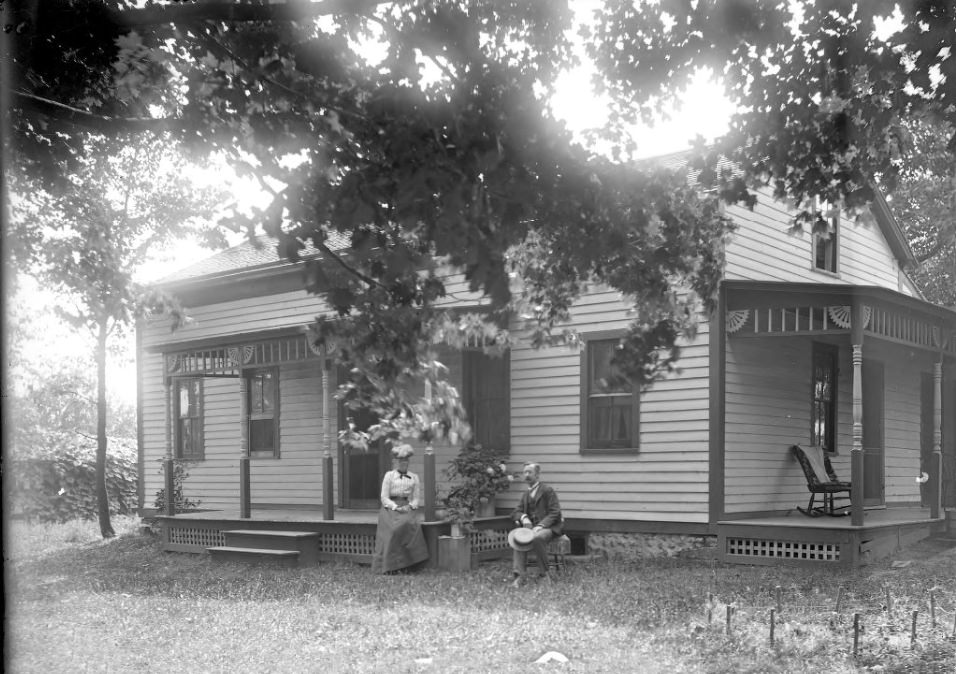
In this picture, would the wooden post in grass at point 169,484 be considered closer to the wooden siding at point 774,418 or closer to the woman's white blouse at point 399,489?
the woman's white blouse at point 399,489

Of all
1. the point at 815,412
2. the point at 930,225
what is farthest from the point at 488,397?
the point at 930,225

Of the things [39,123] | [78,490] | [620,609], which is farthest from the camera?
[78,490]

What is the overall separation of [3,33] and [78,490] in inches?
863

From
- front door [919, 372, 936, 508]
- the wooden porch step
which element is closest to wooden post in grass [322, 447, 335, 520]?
the wooden porch step

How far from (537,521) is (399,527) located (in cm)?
195

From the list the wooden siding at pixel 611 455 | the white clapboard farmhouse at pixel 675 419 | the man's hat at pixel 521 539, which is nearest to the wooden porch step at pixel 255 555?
the white clapboard farmhouse at pixel 675 419

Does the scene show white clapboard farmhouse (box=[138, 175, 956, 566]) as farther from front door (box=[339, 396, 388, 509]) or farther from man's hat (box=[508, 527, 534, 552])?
man's hat (box=[508, 527, 534, 552])

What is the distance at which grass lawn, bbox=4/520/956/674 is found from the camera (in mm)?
8172

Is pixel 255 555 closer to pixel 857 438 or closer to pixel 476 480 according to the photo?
pixel 476 480

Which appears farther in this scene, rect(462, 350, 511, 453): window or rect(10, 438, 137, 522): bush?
rect(10, 438, 137, 522): bush

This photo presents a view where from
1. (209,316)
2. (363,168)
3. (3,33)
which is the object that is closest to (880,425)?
(209,316)

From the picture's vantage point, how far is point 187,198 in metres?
19.3

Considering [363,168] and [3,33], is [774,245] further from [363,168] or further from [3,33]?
[3,33]

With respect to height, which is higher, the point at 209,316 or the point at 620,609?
the point at 209,316
